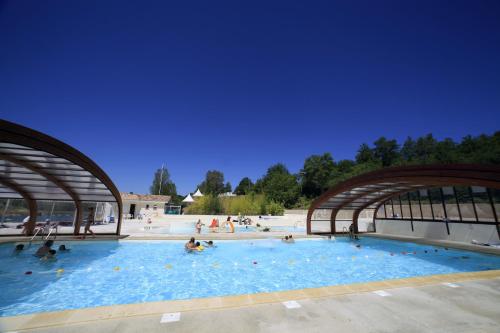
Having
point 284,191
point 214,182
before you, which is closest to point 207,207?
point 284,191

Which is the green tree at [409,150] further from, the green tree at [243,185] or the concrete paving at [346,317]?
the concrete paving at [346,317]

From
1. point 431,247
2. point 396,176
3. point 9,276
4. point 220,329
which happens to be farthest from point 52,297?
point 431,247

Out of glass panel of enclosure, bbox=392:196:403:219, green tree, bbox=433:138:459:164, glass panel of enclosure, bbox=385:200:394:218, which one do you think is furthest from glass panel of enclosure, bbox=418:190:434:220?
green tree, bbox=433:138:459:164

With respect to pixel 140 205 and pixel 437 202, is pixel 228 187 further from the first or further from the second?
pixel 437 202

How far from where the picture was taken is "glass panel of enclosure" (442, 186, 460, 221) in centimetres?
1451

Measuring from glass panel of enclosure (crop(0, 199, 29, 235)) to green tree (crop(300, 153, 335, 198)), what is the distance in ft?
194

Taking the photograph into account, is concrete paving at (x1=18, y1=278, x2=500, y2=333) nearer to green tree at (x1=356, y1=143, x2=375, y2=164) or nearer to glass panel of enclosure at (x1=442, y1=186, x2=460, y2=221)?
glass panel of enclosure at (x1=442, y1=186, x2=460, y2=221)

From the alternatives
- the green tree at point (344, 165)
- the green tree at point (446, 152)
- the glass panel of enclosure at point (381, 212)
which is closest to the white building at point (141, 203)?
the glass panel of enclosure at point (381, 212)

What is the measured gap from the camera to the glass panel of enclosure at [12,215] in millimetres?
13198

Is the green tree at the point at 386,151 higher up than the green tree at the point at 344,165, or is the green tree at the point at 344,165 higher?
the green tree at the point at 386,151

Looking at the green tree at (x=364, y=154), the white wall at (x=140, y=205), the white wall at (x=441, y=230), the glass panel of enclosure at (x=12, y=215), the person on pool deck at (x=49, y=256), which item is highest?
the green tree at (x=364, y=154)

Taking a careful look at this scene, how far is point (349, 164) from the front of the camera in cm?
7262

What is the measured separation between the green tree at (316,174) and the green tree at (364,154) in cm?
1421

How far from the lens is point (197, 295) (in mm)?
7023
